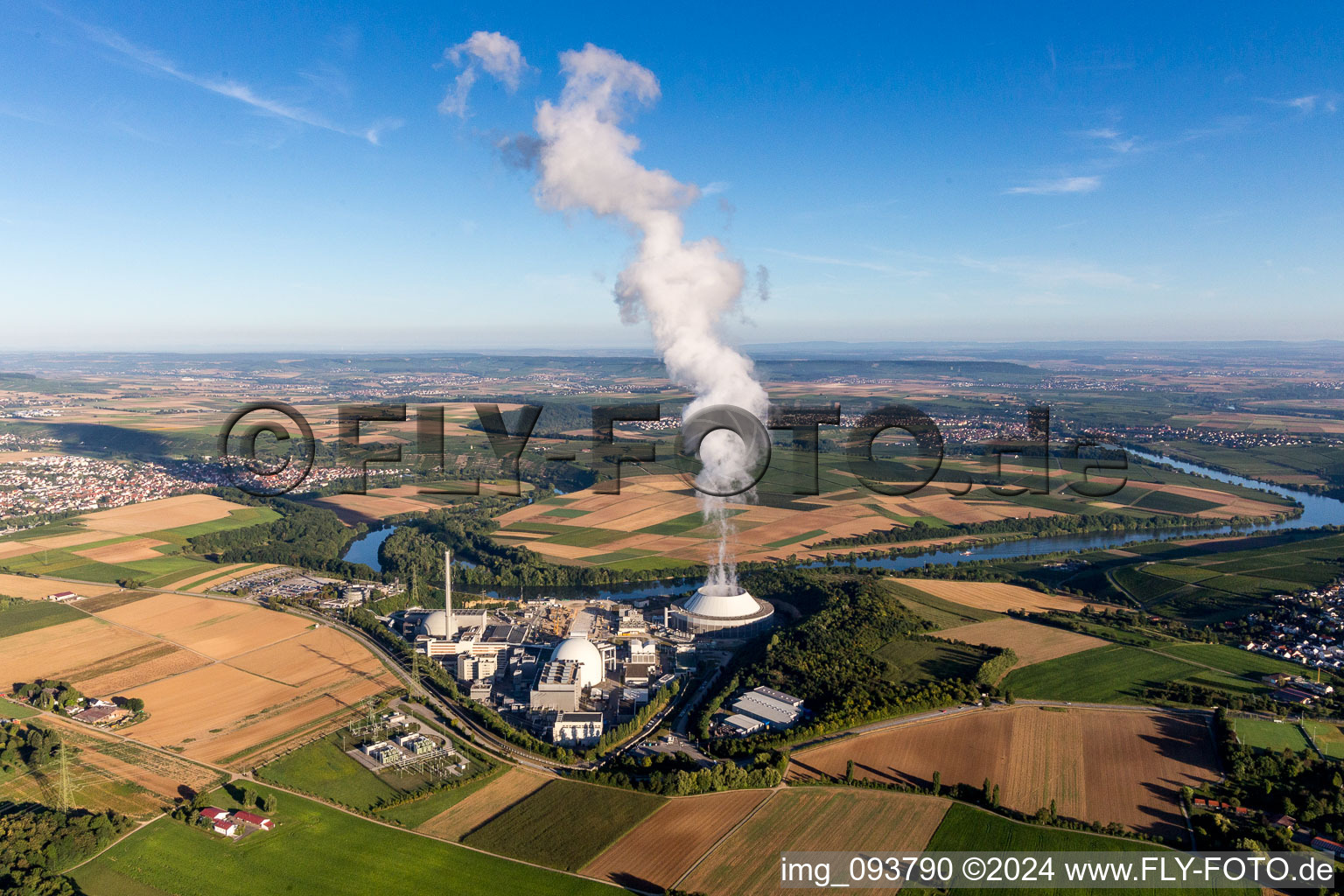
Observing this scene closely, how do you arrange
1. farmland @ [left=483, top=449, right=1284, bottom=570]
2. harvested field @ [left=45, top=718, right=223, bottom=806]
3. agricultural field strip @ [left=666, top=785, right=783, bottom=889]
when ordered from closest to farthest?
1. agricultural field strip @ [left=666, top=785, right=783, bottom=889]
2. harvested field @ [left=45, top=718, right=223, bottom=806]
3. farmland @ [left=483, top=449, right=1284, bottom=570]

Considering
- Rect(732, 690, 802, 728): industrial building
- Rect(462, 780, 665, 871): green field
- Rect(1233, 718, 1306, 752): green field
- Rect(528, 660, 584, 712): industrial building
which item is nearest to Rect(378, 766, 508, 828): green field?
Rect(462, 780, 665, 871): green field

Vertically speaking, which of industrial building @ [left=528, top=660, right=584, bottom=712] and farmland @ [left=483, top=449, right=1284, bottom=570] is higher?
farmland @ [left=483, top=449, right=1284, bottom=570]

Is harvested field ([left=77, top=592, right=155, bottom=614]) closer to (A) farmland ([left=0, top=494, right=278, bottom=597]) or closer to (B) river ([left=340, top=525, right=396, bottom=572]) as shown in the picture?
(A) farmland ([left=0, top=494, right=278, bottom=597])

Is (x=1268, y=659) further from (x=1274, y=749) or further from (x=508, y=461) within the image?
(x=508, y=461)

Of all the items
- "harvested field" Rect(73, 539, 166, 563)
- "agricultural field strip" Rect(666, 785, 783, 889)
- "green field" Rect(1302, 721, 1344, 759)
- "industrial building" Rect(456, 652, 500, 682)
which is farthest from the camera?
"harvested field" Rect(73, 539, 166, 563)

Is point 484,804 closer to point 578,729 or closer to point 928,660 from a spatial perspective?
point 578,729

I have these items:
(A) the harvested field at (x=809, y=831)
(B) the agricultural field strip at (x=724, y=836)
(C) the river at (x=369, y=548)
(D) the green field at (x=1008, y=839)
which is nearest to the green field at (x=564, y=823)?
(B) the agricultural field strip at (x=724, y=836)

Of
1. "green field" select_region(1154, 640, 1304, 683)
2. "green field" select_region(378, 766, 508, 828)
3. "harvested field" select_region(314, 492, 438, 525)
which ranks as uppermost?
"harvested field" select_region(314, 492, 438, 525)

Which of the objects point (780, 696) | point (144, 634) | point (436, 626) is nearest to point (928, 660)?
point (780, 696)
